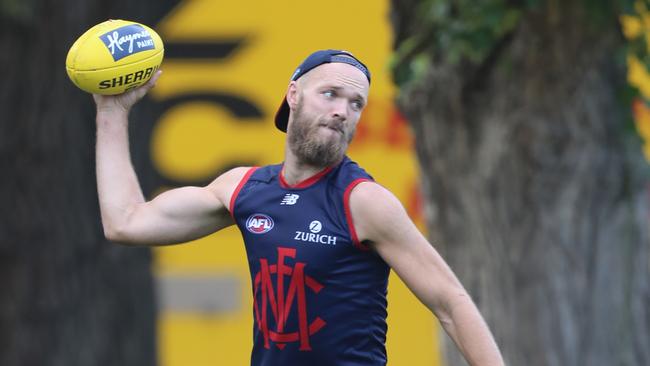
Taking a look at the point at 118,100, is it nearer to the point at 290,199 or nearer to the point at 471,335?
the point at 290,199

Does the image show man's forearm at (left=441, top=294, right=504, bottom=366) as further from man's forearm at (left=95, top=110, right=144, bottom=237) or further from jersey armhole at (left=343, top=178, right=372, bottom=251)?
man's forearm at (left=95, top=110, right=144, bottom=237)

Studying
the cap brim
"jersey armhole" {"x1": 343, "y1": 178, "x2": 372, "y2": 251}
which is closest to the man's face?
"jersey armhole" {"x1": 343, "y1": 178, "x2": 372, "y2": 251}

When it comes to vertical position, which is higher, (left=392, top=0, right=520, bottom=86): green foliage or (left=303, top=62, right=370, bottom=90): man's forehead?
(left=392, top=0, right=520, bottom=86): green foliage

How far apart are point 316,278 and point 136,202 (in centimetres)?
79

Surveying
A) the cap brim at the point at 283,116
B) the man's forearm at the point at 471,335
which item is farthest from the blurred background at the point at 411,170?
the man's forearm at the point at 471,335

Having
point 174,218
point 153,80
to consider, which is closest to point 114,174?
point 174,218

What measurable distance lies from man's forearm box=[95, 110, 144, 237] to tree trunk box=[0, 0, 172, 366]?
15.1 ft

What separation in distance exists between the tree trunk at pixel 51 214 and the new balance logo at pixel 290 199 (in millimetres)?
5125

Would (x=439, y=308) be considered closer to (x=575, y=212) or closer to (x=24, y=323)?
(x=575, y=212)

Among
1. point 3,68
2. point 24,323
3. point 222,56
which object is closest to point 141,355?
point 24,323

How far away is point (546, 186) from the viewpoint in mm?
8375

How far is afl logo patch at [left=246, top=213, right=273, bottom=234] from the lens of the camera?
5.08 m

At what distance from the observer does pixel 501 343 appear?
8.55 metres

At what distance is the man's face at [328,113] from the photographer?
4.95 metres
